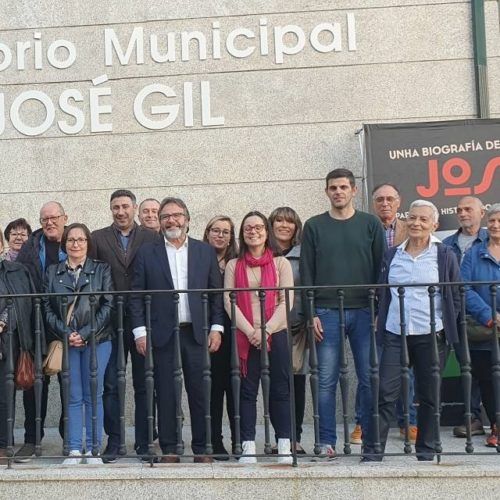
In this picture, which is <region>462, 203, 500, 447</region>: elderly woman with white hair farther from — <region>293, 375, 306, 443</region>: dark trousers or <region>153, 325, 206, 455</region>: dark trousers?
<region>153, 325, 206, 455</region>: dark trousers

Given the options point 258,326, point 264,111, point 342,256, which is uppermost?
point 264,111

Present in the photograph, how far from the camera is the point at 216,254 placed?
18.2 feet

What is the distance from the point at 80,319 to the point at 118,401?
63cm

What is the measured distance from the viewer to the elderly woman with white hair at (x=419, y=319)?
194 inches

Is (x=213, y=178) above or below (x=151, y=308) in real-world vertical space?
above

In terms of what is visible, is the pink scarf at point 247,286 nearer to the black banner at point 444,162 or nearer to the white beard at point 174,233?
the white beard at point 174,233

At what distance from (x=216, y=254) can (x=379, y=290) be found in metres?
1.13

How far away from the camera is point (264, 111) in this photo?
7785mm

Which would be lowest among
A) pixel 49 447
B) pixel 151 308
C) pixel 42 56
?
pixel 49 447

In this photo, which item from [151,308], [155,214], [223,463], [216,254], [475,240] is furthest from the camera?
[155,214]

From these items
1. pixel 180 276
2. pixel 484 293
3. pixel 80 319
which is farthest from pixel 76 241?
pixel 484 293

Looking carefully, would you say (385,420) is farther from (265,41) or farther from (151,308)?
(265,41)

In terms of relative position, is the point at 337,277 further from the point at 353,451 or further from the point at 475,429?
the point at 475,429

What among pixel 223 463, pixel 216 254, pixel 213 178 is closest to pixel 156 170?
pixel 213 178
